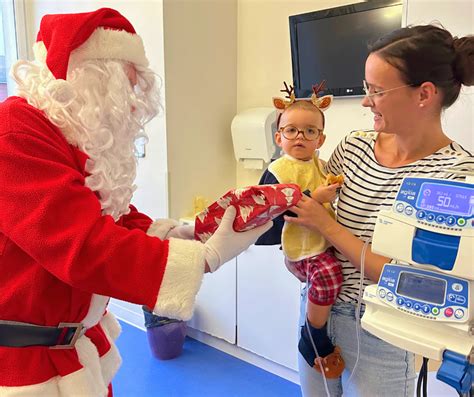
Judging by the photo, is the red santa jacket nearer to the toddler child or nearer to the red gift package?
the red gift package

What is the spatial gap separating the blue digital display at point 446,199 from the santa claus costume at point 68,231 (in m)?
0.51

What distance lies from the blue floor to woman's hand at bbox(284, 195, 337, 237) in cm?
153

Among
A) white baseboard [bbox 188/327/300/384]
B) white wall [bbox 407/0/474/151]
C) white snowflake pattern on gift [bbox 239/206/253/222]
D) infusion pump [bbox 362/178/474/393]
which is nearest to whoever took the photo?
Answer: infusion pump [bbox 362/178/474/393]

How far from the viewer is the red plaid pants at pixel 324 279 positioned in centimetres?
123

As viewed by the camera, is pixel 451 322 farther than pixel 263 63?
No

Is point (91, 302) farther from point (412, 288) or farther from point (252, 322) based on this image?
point (252, 322)

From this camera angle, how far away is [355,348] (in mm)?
1221

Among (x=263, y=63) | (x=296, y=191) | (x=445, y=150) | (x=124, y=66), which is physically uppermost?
(x=263, y=63)

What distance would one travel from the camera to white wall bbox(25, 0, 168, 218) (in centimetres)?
274

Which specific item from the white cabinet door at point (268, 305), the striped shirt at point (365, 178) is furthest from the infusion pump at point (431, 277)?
the white cabinet door at point (268, 305)

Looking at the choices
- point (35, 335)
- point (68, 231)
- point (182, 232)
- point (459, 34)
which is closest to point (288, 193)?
point (182, 232)

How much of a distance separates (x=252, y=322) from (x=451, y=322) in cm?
192

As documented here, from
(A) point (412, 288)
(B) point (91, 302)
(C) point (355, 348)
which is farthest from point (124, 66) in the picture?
(C) point (355, 348)

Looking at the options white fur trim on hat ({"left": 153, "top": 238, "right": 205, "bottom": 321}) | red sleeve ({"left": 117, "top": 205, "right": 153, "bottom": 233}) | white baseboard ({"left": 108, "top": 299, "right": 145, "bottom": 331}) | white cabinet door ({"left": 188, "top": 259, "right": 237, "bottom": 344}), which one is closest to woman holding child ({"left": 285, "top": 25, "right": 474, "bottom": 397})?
white fur trim on hat ({"left": 153, "top": 238, "right": 205, "bottom": 321})
